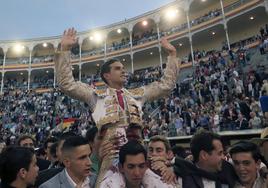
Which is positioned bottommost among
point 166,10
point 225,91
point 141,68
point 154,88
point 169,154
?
point 169,154

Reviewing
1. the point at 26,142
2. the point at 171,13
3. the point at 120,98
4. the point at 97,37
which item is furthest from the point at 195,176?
the point at 97,37

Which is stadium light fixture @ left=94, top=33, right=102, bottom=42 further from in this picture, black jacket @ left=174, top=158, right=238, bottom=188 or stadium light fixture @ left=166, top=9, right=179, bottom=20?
black jacket @ left=174, top=158, right=238, bottom=188

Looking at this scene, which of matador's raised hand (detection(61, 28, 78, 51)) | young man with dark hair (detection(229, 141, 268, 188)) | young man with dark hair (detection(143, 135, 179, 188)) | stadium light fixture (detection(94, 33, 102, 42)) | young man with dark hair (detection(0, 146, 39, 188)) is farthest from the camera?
stadium light fixture (detection(94, 33, 102, 42))

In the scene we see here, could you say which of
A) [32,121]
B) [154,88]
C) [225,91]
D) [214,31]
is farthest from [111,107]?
[214,31]

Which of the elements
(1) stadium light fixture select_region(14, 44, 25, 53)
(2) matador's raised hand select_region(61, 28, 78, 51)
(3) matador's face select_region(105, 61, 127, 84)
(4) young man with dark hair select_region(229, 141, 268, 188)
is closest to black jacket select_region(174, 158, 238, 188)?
(4) young man with dark hair select_region(229, 141, 268, 188)

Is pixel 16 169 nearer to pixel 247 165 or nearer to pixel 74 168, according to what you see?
pixel 74 168

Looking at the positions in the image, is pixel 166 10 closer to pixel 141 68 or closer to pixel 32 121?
pixel 141 68

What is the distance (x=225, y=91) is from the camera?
14.0 m

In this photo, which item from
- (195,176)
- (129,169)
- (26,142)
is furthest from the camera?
(26,142)

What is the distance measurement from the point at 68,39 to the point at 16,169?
1403mm

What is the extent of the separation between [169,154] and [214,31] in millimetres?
26705

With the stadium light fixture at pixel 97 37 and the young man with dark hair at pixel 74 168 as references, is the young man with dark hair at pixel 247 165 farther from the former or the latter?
the stadium light fixture at pixel 97 37

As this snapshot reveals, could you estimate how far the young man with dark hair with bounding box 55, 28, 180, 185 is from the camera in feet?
8.83

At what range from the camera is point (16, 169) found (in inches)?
106
